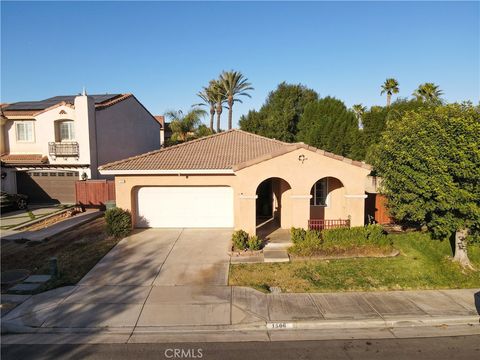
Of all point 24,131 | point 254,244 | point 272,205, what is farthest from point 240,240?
point 24,131

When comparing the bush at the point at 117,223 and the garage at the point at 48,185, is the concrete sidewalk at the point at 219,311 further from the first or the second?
the garage at the point at 48,185

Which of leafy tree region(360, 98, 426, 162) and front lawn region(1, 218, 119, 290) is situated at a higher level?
leafy tree region(360, 98, 426, 162)

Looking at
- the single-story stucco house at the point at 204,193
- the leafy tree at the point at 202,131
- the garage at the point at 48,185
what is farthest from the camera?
the leafy tree at the point at 202,131

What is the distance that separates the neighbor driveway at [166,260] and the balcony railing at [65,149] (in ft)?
31.4

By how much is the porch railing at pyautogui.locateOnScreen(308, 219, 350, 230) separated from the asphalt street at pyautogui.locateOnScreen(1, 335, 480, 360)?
701 centimetres

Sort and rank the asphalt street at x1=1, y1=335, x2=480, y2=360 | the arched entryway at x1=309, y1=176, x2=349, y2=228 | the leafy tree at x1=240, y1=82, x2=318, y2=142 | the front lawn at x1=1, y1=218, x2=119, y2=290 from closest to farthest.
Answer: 1. the asphalt street at x1=1, y1=335, x2=480, y2=360
2. the front lawn at x1=1, y1=218, x2=119, y2=290
3. the arched entryway at x1=309, y1=176, x2=349, y2=228
4. the leafy tree at x1=240, y1=82, x2=318, y2=142

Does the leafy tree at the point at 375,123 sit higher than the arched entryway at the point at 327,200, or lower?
higher

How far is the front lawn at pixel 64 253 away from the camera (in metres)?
11.8

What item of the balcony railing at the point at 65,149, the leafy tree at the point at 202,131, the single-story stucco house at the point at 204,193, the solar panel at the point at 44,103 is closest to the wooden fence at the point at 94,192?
the balcony railing at the point at 65,149

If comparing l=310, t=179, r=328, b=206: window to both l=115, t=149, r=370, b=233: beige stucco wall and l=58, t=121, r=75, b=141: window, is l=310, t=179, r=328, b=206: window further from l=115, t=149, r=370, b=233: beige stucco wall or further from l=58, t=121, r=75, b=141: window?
Result: l=58, t=121, r=75, b=141: window

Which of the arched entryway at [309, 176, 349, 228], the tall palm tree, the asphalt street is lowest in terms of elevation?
the asphalt street

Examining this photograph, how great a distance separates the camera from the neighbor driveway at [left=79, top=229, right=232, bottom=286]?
11.2m

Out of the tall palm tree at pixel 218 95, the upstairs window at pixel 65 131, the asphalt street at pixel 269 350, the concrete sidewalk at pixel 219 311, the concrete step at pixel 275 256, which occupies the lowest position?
the asphalt street at pixel 269 350

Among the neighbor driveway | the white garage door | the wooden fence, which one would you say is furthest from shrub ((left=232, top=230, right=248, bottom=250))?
the wooden fence
